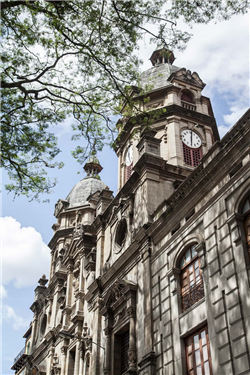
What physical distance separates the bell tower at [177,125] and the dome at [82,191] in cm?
1604

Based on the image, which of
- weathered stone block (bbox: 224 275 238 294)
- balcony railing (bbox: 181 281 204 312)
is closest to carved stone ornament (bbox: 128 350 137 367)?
balcony railing (bbox: 181 281 204 312)

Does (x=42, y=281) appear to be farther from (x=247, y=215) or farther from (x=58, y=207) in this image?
(x=247, y=215)

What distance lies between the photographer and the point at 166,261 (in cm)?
1942

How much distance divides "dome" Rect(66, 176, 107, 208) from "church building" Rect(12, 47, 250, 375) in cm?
1056

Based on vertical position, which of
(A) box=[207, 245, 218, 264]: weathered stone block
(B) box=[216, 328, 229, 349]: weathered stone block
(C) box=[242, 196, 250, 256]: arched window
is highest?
(C) box=[242, 196, 250, 256]: arched window

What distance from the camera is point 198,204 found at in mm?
18250

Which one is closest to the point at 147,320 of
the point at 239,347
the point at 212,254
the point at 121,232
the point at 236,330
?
the point at 212,254

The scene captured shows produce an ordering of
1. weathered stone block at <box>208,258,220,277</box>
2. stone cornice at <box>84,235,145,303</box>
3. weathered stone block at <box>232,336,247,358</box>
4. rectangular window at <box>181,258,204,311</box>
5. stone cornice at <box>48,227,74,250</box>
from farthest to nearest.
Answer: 1. stone cornice at <box>48,227,74,250</box>
2. stone cornice at <box>84,235,145,303</box>
3. rectangular window at <box>181,258,204,311</box>
4. weathered stone block at <box>208,258,220,277</box>
5. weathered stone block at <box>232,336,247,358</box>

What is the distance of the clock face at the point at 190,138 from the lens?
2903 cm

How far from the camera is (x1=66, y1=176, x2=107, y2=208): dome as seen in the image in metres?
47.4

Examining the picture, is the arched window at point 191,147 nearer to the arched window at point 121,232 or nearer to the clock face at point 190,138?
the clock face at point 190,138

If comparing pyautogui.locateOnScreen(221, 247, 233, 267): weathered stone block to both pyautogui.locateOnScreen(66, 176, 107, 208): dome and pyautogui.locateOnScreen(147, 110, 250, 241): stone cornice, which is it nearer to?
pyautogui.locateOnScreen(147, 110, 250, 241): stone cornice

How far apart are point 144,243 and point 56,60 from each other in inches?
359

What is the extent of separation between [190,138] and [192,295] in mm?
14381
